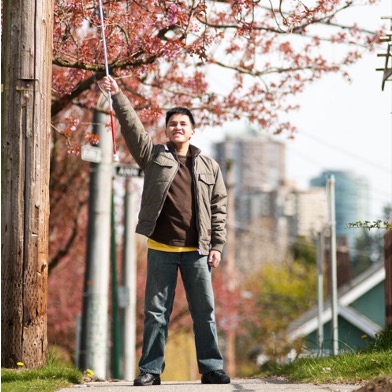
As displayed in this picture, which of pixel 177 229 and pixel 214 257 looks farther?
pixel 214 257

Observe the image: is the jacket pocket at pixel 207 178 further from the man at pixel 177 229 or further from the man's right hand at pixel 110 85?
the man's right hand at pixel 110 85

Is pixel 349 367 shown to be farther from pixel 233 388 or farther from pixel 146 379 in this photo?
pixel 146 379

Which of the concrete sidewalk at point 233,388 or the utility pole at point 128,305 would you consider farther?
the utility pole at point 128,305

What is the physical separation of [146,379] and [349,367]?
1.51m

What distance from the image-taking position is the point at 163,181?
25.8 feet

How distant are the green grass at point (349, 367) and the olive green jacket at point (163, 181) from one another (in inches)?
48.0

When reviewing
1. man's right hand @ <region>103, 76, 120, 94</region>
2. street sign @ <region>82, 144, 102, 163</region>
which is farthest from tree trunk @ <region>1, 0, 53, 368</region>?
street sign @ <region>82, 144, 102, 163</region>

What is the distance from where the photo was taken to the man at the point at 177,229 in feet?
25.9

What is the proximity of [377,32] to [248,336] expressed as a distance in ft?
211

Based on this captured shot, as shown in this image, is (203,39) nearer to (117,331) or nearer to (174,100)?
(174,100)

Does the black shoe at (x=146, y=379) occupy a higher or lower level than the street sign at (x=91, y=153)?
lower

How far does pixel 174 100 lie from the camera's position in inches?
541

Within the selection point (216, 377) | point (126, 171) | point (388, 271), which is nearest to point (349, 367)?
point (216, 377)

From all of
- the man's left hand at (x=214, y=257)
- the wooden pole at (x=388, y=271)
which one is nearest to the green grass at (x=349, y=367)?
the man's left hand at (x=214, y=257)
